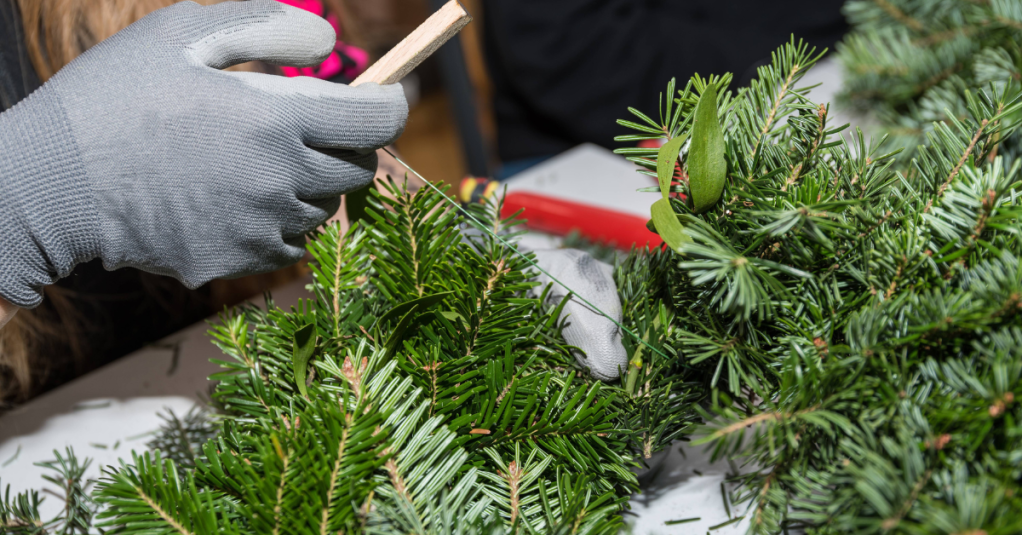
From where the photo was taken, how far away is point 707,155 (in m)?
0.28

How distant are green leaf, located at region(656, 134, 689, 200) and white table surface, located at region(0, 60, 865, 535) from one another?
0.20m

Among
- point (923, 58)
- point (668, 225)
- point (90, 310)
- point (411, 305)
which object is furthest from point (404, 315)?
point (923, 58)

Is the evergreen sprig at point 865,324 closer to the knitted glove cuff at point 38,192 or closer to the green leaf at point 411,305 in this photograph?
the green leaf at point 411,305

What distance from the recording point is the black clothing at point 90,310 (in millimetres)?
480

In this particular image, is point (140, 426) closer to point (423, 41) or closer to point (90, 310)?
point (90, 310)

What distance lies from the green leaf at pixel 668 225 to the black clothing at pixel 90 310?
49cm

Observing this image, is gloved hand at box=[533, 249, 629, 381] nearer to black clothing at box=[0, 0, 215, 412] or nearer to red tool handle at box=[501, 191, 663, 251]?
red tool handle at box=[501, 191, 663, 251]

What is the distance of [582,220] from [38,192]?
512 mm

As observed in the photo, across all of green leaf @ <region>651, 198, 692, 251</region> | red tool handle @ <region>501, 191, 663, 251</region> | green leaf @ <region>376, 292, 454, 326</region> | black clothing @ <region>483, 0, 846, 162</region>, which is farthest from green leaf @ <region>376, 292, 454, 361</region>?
black clothing @ <region>483, 0, 846, 162</region>

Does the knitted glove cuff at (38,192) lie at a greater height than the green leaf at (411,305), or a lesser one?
greater

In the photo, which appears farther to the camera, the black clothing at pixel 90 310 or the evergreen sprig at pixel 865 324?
the black clothing at pixel 90 310

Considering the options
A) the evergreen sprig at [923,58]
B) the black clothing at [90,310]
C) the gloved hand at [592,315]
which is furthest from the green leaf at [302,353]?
the evergreen sprig at [923,58]

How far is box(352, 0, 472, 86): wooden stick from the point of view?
0.33m

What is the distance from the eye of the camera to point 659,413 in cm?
30
